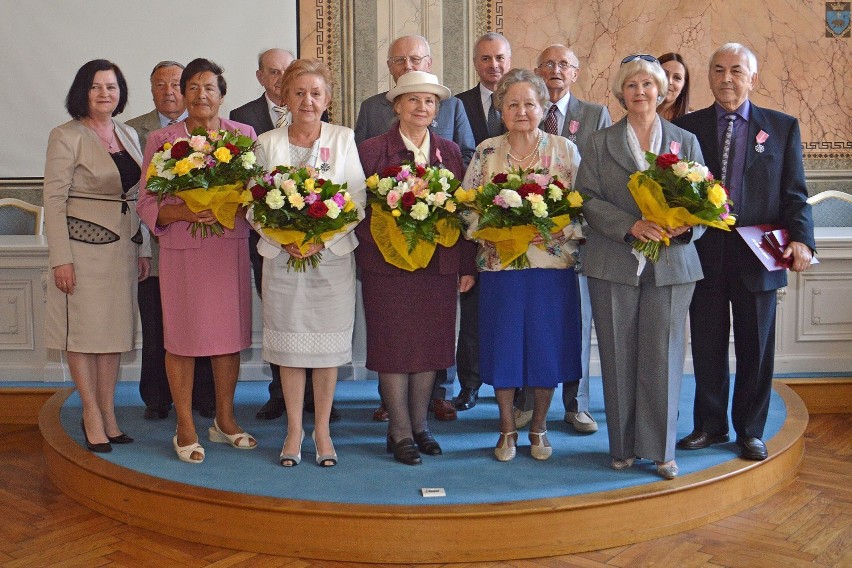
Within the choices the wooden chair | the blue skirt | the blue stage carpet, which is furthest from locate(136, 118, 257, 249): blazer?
the wooden chair

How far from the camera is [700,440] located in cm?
421

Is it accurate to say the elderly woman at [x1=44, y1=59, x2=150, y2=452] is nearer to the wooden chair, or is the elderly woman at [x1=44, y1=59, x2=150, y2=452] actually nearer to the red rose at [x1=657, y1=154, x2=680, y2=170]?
the red rose at [x1=657, y1=154, x2=680, y2=170]

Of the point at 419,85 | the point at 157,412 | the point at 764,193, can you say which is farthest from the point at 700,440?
the point at 157,412

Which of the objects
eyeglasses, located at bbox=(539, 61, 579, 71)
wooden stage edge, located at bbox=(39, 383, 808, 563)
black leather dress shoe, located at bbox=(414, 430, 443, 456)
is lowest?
wooden stage edge, located at bbox=(39, 383, 808, 563)

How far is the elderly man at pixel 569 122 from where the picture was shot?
4.50 m

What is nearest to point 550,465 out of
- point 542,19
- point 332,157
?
point 332,157

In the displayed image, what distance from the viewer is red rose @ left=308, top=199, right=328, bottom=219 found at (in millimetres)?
3596

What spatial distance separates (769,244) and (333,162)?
186 cm

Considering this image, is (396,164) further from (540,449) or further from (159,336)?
(159,336)

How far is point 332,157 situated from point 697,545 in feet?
6.89

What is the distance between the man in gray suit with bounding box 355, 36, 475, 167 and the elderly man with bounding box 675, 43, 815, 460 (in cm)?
105

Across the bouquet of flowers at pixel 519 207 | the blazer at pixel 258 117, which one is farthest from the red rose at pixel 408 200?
the blazer at pixel 258 117

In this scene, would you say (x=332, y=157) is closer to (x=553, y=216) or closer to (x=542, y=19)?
(x=553, y=216)

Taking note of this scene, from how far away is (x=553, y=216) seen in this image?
147 inches
